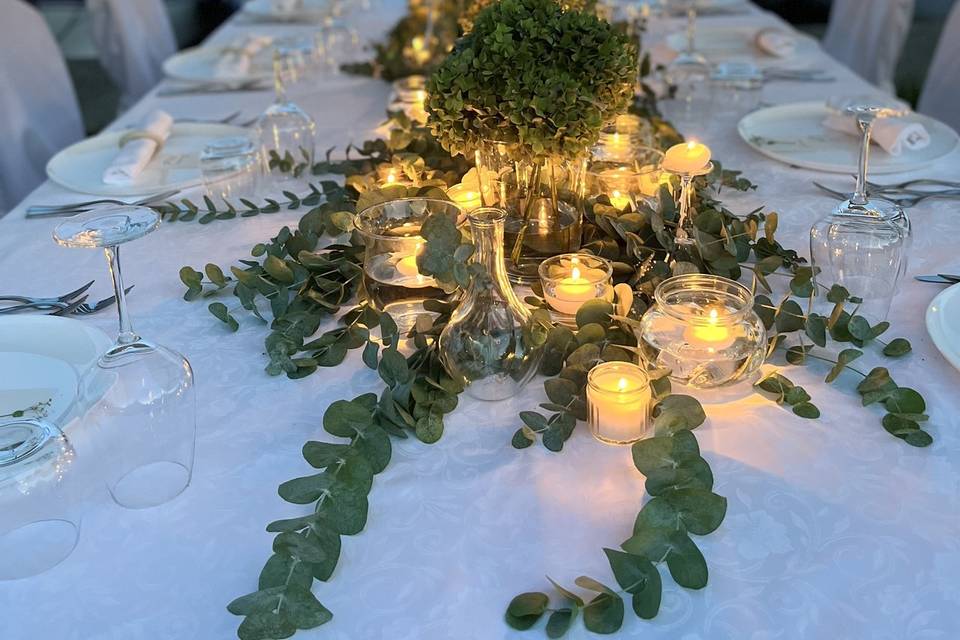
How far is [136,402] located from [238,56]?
1576 mm

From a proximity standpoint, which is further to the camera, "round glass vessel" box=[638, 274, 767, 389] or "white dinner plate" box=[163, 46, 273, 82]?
"white dinner plate" box=[163, 46, 273, 82]

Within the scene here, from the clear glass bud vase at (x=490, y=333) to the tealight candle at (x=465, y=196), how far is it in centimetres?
31

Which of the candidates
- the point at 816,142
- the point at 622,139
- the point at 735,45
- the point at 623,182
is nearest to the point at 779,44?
the point at 735,45

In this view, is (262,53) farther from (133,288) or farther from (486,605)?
(486,605)

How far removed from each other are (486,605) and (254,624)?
156 millimetres

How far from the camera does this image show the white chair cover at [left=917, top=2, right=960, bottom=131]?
6.84ft

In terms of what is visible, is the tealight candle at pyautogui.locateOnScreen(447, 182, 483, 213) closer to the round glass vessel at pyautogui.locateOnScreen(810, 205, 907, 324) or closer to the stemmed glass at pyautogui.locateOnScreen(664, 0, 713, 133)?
the round glass vessel at pyautogui.locateOnScreen(810, 205, 907, 324)

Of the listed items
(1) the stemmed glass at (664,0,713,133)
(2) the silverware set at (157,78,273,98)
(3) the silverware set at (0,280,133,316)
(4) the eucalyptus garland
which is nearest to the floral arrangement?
(4) the eucalyptus garland

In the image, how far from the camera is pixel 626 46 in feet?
3.01

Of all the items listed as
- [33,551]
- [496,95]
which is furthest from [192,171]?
[33,551]

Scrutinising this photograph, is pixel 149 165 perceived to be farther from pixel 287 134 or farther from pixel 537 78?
pixel 537 78

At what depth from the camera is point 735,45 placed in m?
2.20

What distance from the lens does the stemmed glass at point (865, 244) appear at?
951 millimetres

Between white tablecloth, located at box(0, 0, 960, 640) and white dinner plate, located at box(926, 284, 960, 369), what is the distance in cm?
2
